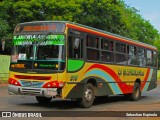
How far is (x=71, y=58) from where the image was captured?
45.7 feet

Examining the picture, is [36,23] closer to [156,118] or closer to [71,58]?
[71,58]

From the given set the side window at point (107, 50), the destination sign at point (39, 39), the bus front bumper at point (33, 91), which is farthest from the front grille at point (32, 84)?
the side window at point (107, 50)

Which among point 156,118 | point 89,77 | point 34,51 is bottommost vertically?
point 156,118

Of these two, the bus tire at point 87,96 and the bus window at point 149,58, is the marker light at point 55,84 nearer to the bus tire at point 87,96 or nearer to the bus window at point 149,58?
the bus tire at point 87,96

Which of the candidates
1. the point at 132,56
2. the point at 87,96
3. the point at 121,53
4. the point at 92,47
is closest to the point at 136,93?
the point at 132,56

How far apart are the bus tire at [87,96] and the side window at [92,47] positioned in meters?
1.09

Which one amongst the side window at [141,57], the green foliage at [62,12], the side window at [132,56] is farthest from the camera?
the green foliage at [62,12]

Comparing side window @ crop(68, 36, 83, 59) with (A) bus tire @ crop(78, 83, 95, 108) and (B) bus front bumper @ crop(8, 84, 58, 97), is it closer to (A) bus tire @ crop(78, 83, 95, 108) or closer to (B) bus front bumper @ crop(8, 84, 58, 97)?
(A) bus tire @ crop(78, 83, 95, 108)

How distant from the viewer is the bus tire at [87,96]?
14.7 meters

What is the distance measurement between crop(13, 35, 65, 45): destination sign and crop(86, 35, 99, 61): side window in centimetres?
164

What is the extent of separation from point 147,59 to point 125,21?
855 inches

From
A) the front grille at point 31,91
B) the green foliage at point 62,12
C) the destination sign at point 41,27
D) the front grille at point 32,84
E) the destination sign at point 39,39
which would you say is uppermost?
Result: the green foliage at point 62,12

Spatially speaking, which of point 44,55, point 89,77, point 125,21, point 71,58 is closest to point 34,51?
point 44,55

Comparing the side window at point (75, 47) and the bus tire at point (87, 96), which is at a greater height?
the side window at point (75, 47)
